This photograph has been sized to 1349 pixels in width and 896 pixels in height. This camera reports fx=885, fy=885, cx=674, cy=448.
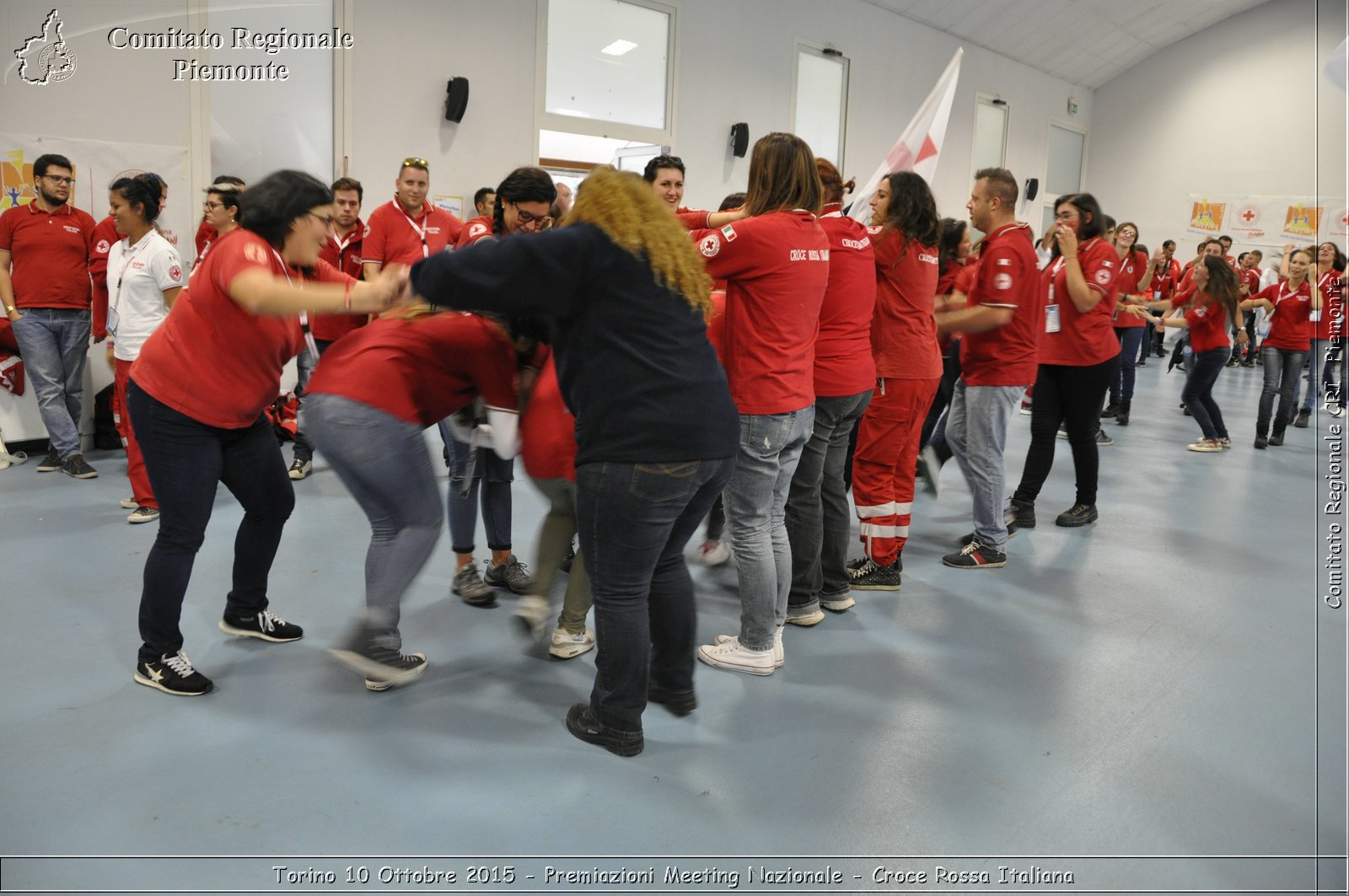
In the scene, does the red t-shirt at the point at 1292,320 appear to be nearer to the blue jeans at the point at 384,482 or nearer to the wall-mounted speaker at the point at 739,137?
the wall-mounted speaker at the point at 739,137

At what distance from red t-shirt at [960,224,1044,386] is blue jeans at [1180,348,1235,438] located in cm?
360

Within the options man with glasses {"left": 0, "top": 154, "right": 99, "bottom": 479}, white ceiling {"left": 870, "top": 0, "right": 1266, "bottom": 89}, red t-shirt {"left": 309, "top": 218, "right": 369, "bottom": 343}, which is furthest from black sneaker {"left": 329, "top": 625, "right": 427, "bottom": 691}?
white ceiling {"left": 870, "top": 0, "right": 1266, "bottom": 89}

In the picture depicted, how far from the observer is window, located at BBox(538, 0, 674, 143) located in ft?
27.6

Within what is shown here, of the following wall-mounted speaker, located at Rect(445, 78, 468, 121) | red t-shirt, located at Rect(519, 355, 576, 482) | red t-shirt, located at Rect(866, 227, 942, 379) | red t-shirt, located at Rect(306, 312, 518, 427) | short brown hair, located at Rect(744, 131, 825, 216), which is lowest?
red t-shirt, located at Rect(519, 355, 576, 482)

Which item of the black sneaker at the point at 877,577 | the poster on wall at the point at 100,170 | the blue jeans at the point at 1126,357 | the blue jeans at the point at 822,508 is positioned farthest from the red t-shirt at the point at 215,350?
the blue jeans at the point at 1126,357

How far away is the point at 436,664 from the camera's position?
2.77 meters

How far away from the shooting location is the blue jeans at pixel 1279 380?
23.6ft

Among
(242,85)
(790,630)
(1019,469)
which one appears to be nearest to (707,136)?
(242,85)

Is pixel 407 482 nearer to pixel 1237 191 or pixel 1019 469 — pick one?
pixel 1019 469

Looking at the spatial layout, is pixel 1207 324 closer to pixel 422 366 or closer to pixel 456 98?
pixel 456 98

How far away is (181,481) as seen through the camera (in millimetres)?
2451

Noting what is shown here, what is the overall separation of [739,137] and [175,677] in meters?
8.73

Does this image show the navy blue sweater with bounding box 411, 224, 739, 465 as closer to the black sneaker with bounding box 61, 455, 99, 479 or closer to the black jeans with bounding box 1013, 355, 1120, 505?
the black jeans with bounding box 1013, 355, 1120, 505

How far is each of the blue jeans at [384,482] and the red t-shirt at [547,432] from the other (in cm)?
28
